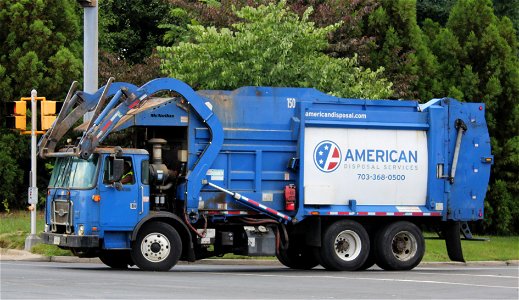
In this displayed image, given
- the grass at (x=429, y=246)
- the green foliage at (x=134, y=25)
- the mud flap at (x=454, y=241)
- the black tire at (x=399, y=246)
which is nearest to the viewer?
the black tire at (x=399, y=246)

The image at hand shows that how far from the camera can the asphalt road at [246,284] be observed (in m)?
16.8

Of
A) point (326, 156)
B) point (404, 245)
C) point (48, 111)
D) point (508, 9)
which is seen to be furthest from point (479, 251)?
point (508, 9)

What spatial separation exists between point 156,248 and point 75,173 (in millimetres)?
2128

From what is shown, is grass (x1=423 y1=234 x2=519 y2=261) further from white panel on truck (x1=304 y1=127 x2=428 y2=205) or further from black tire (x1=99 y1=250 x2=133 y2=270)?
black tire (x1=99 y1=250 x2=133 y2=270)

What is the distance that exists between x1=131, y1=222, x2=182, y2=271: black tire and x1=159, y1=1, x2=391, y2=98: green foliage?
9271 millimetres

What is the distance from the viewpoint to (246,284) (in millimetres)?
19219

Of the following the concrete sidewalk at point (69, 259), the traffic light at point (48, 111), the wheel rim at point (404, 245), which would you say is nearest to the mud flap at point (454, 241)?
the wheel rim at point (404, 245)

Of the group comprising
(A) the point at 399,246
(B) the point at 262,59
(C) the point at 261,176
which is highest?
(B) the point at 262,59

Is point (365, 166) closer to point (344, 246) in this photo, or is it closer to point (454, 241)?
point (344, 246)

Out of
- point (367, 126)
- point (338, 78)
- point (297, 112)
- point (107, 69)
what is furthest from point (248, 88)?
point (107, 69)

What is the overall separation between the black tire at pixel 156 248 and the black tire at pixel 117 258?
1330 millimetres

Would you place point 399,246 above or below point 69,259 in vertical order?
above

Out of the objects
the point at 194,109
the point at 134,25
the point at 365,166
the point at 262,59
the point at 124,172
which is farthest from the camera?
the point at 134,25

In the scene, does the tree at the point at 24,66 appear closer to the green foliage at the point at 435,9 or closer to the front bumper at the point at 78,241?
the front bumper at the point at 78,241
